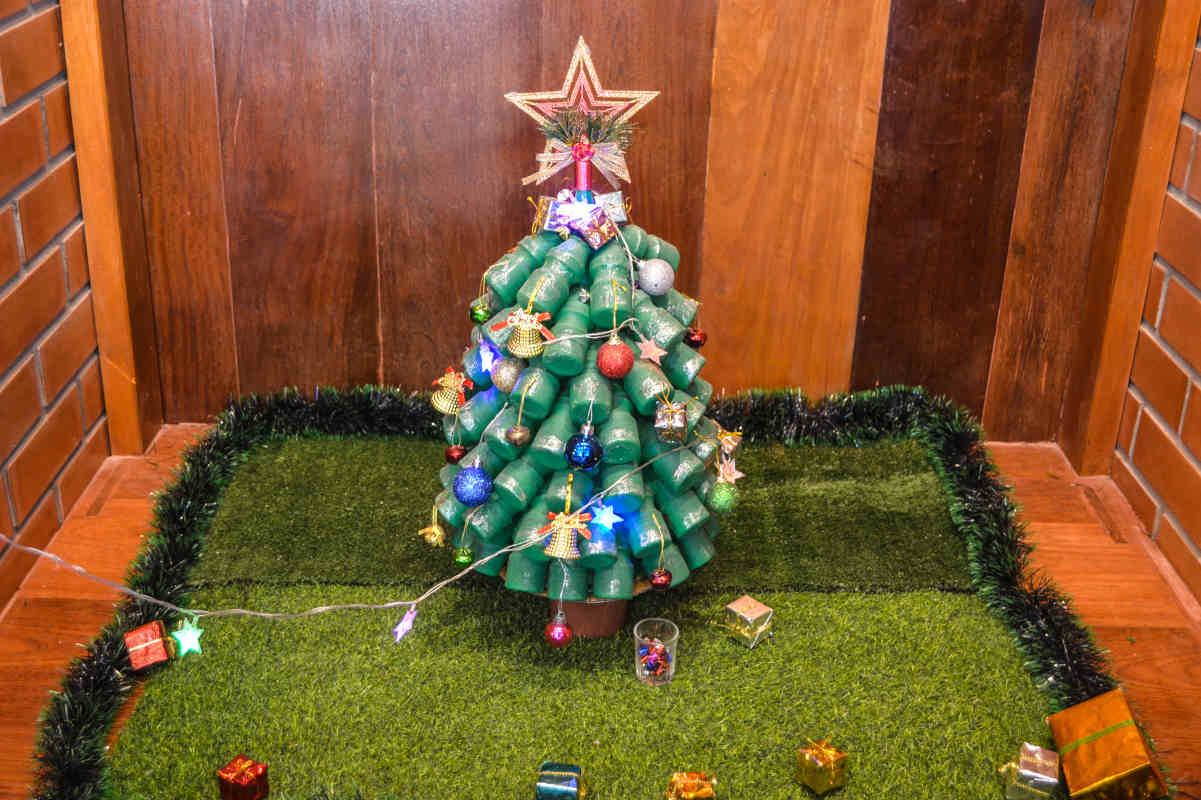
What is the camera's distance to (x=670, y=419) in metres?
2.04

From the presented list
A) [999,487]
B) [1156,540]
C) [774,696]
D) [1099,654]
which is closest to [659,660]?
[774,696]

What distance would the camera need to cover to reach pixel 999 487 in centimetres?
266

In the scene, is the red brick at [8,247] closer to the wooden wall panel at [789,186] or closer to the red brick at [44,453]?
the red brick at [44,453]

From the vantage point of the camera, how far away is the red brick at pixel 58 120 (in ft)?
8.20

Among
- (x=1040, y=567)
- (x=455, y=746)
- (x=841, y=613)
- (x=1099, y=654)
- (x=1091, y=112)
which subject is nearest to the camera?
(x=455, y=746)

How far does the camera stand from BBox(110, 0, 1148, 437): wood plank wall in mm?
2660

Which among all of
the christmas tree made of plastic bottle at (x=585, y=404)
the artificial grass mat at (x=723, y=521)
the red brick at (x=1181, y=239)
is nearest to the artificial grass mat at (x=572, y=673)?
the artificial grass mat at (x=723, y=521)

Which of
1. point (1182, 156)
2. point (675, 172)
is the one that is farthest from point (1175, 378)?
point (675, 172)

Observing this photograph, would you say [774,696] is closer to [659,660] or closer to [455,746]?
[659,660]

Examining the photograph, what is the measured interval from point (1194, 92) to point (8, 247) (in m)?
2.18

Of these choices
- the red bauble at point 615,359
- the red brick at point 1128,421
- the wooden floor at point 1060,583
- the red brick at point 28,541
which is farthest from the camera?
the red brick at point 1128,421

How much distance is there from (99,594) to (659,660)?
3.43 feet

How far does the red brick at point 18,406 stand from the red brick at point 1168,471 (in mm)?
2132

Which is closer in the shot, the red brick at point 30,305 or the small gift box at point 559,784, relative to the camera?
the small gift box at point 559,784
